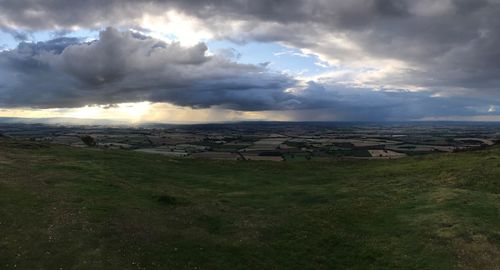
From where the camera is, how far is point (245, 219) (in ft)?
101

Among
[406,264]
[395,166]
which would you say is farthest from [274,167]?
[406,264]

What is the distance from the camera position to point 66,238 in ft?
82.1

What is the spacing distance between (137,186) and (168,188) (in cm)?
303

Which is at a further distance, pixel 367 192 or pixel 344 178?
pixel 344 178

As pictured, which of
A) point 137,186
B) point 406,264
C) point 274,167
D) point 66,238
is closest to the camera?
point 406,264

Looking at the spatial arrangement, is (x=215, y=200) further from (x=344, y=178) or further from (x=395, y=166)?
(x=395, y=166)

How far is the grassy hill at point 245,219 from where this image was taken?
76.2 feet

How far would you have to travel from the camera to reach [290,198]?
37812 mm

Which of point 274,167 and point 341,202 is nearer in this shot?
point 341,202

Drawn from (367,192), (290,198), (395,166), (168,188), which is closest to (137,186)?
(168,188)

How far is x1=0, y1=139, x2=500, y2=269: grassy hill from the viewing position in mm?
23234

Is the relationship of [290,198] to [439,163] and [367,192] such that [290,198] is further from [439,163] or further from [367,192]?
[439,163]

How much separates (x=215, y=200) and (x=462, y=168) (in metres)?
29.3

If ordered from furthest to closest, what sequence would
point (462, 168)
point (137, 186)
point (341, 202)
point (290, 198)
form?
1. point (462, 168)
2. point (137, 186)
3. point (290, 198)
4. point (341, 202)
